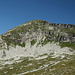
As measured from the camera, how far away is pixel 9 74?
122 m

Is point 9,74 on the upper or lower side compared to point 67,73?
lower

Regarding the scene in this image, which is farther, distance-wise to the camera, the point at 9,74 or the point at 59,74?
the point at 9,74

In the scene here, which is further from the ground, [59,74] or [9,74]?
[59,74]

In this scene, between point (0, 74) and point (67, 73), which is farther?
point (0, 74)

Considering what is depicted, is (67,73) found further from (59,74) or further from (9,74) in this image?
(9,74)

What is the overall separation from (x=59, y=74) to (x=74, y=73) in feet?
25.2

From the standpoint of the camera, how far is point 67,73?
64062 mm

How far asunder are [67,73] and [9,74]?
238ft

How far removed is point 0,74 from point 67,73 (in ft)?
261

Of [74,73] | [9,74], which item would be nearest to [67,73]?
[74,73]

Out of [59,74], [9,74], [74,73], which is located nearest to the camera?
[74,73]

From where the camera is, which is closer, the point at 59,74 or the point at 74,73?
the point at 74,73

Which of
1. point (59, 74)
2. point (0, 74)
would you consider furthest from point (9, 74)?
point (59, 74)

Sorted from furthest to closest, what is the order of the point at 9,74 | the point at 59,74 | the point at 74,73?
the point at 9,74 → the point at 59,74 → the point at 74,73
